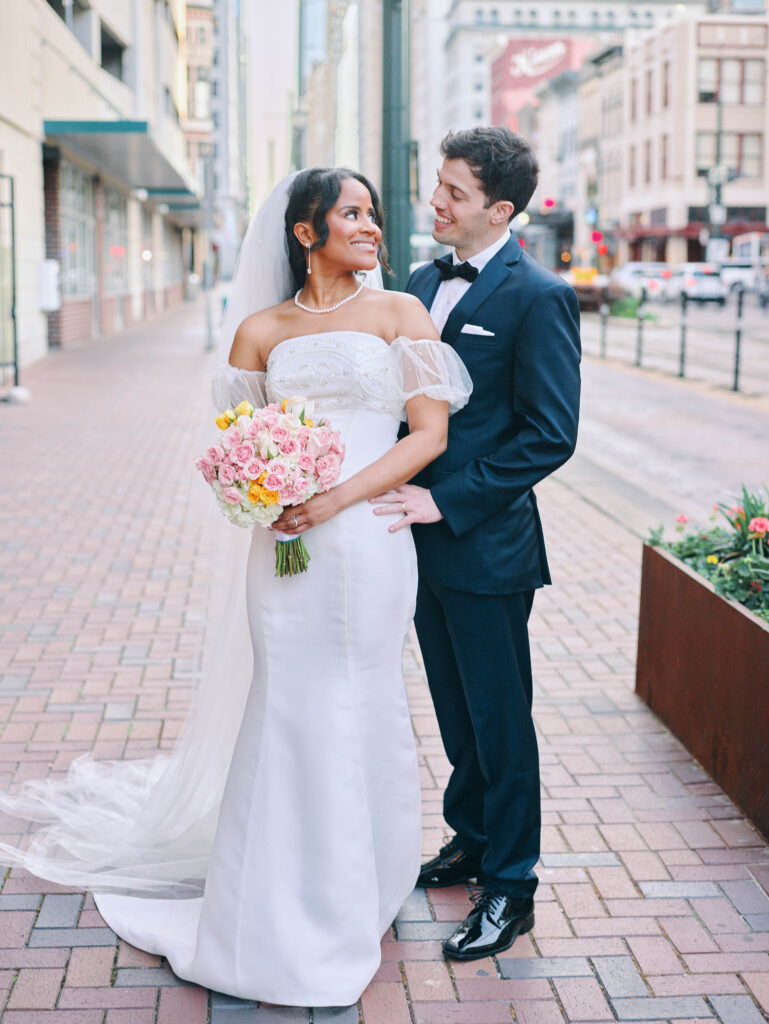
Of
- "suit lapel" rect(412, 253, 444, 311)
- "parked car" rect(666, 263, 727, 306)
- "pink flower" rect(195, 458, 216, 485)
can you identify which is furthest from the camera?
"parked car" rect(666, 263, 727, 306)

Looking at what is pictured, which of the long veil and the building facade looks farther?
the building facade

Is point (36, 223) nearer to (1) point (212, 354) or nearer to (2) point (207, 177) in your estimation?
(1) point (212, 354)

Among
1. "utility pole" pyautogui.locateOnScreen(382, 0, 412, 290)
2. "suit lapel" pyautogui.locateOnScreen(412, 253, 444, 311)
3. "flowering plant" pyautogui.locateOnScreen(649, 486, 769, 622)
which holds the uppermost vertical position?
"utility pole" pyautogui.locateOnScreen(382, 0, 412, 290)

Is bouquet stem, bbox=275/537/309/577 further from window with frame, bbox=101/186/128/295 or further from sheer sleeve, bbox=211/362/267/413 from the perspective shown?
window with frame, bbox=101/186/128/295

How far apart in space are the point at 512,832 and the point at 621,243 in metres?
70.9

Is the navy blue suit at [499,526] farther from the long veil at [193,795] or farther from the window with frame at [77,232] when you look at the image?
the window with frame at [77,232]

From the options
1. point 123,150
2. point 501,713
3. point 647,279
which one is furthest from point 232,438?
point 647,279

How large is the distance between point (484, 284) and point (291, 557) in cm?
84

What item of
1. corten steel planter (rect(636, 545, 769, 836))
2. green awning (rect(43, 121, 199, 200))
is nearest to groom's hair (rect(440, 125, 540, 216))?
corten steel planter (rect(636, 545, 769, 836))

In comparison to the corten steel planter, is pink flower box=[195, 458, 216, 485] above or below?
above

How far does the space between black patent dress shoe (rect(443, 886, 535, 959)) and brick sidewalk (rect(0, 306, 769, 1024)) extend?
5 cm

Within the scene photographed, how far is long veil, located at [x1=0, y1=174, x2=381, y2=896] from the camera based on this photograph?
3436mm

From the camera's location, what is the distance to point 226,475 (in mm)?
2781

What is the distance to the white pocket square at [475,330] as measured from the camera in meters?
3.01
